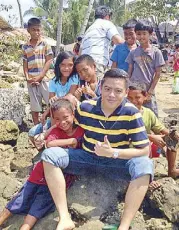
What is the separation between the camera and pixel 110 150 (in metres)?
3.14

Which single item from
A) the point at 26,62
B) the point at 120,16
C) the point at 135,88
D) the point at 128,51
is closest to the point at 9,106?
the point at 26,62

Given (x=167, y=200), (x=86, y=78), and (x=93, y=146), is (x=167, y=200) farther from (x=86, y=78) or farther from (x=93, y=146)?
(x=86, y=78)

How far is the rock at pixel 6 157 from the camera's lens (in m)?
5.06

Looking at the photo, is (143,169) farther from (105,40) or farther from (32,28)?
(32,28)

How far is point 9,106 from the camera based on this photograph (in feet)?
20.4

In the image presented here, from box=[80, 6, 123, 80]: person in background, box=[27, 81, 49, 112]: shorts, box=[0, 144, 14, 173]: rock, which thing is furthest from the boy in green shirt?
box=[27, 81, 49, 112]: shorts

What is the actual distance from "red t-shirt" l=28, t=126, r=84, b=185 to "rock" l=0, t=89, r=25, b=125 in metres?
2.67

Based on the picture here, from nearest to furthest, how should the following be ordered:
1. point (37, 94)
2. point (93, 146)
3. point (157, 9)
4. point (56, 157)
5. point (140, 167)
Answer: point (140, 167)
point (56, 157)
point (93, 146)
point (37, 94)
point (157, 9)

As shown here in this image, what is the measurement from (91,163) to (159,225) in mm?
821

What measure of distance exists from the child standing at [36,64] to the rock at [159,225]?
293cm

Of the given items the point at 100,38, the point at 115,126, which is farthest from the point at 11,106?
the point at 115,126

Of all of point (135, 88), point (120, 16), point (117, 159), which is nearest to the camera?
point (117, 159)

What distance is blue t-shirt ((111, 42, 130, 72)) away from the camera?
17.5ft

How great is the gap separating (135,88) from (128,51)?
1396mm
